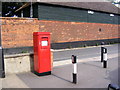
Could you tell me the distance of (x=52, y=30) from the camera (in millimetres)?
16547

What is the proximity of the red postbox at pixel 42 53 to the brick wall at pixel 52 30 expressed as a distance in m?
8.49

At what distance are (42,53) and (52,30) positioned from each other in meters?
11.0

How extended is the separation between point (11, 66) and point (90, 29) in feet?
54.7

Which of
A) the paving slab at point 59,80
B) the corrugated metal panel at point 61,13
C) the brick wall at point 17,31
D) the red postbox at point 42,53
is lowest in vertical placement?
the paving slab at point 59,80

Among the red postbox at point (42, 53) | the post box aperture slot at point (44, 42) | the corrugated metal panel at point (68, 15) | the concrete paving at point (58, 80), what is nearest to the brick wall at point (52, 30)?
the corrugated metal panel at point (68, 15)

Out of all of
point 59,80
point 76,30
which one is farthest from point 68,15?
point 59,80

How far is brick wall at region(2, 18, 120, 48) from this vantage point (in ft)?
43.9

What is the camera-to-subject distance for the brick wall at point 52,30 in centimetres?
1338

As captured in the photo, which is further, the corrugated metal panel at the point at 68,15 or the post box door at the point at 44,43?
the corrugated metal panel at the point at 68,15

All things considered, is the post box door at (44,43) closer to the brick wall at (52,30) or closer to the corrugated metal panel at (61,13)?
the brick wall at (52,30)

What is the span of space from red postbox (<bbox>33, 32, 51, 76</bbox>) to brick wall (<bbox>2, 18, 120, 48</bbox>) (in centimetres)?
849

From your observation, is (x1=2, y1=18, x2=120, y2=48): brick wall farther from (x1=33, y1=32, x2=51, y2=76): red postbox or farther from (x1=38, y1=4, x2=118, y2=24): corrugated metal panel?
(x1=33, y1=32, x2=51, y2=76): red postbox

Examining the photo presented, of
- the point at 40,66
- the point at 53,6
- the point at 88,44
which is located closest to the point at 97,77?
the point at 40,66

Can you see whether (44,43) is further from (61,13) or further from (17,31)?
(61,13)
